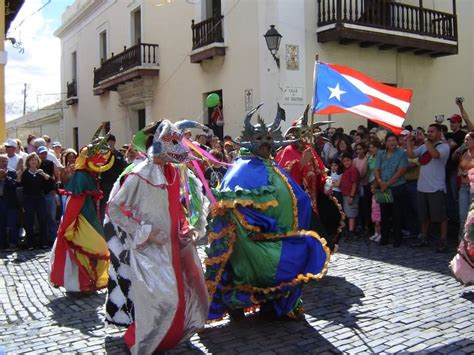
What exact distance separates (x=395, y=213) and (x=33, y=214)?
6.11 meters

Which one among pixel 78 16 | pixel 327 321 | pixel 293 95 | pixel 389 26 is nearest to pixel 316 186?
pixel 327 321

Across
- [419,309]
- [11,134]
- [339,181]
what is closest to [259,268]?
[419,309]

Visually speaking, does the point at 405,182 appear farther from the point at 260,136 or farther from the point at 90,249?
the point at 90,249

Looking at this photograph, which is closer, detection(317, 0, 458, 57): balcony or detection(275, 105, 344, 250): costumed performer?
detection(275, 105, 344, 250): costumed performer

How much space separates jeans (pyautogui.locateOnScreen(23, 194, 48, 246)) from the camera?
31.1 ft

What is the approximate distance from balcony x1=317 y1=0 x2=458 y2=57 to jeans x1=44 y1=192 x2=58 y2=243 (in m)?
7.32

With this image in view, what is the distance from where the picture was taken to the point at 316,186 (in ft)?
22.1

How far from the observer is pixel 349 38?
42.7 feet

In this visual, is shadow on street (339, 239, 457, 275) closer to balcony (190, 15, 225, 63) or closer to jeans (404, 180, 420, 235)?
jeans (404, 180, 420, 235)

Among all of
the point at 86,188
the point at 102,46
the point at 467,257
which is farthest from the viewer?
the point at 102,46

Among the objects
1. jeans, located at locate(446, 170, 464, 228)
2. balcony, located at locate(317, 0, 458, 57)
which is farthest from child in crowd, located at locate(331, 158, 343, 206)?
balcony, located at locate(317, 0, 458, 57)

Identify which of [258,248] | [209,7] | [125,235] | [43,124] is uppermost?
[209,7]

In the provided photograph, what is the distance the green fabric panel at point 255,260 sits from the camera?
183 inches

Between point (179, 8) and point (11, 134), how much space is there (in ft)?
79.0
